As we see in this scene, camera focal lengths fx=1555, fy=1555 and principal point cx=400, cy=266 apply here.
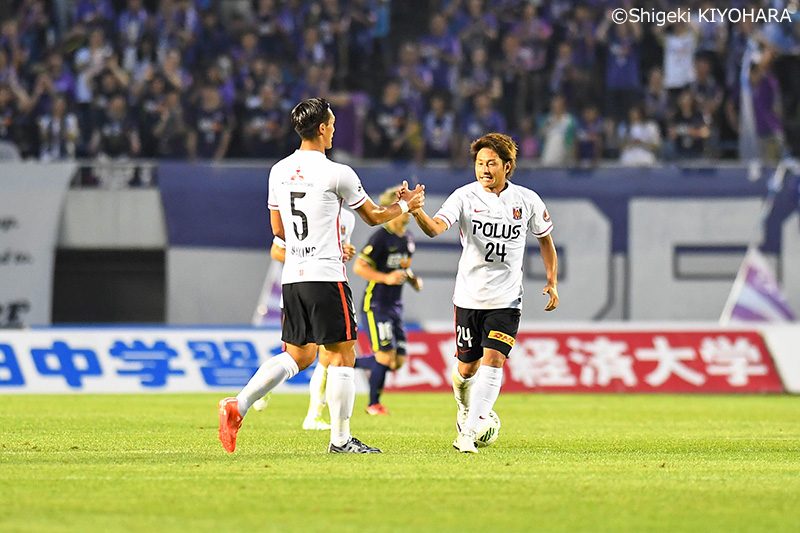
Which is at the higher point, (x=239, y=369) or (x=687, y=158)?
(x=687, y=158)

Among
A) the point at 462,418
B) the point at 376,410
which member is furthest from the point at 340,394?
the point at 376,410

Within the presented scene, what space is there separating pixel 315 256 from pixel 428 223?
819 mm

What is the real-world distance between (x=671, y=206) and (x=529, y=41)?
11.3 ft

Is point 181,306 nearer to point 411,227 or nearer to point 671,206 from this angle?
point 411,227

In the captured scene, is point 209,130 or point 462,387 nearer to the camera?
point 462,387

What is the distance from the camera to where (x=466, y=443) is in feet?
34.5

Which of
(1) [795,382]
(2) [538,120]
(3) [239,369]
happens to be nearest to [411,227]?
(2) [538,120]

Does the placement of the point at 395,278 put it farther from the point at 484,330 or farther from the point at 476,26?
the point at 476,26

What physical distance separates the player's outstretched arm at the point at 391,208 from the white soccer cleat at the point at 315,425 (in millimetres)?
3629

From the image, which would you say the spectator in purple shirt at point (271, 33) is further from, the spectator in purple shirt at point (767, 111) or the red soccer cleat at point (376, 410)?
the red soccer cleat at point (376, 410)

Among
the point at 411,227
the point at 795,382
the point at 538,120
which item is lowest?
the point at 795,382

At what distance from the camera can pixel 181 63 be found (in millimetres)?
24266

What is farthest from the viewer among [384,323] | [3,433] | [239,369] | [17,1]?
[17,1]

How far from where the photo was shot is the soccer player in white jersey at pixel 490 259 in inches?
420
